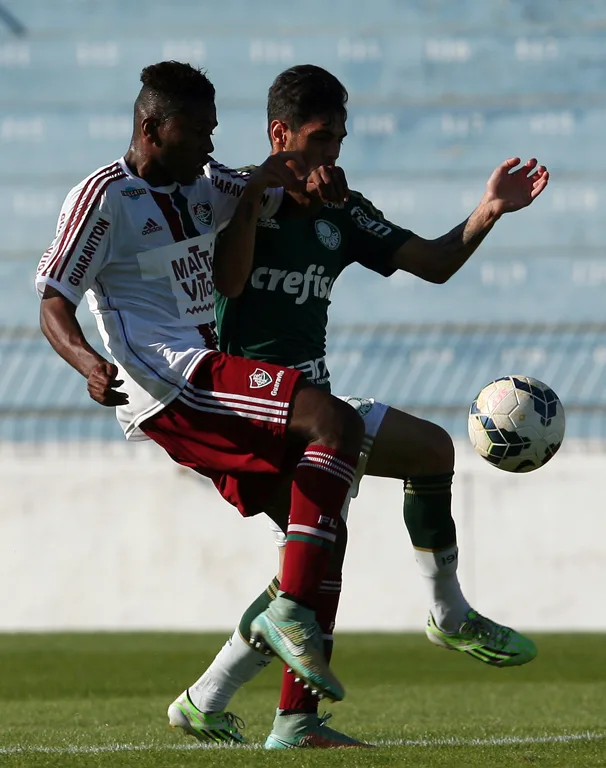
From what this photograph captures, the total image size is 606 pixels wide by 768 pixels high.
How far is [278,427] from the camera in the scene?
13.1ft

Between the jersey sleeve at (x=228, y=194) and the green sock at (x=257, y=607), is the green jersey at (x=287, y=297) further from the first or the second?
the green sock at (x=257, y=607)

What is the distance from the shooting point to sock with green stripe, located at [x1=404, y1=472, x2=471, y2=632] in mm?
4523

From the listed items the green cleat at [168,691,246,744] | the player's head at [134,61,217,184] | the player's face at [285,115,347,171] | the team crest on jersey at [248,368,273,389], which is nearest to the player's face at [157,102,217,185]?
the player's head at [134,61,217,184]

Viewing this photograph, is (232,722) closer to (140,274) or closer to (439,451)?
(439,451)

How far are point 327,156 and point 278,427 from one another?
1071 millimetres

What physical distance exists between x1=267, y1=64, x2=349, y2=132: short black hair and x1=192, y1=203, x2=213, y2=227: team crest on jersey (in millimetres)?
454

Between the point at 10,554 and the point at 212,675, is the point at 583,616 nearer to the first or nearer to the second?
the point at 10,554

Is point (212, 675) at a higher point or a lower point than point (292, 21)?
lower

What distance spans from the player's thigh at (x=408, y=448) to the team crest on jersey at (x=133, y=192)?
1024mm

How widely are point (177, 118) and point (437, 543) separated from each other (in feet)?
5.15

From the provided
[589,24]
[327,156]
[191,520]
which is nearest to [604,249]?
[589,24]

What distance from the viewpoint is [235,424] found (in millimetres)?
4039

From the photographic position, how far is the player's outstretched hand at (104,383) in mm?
3744

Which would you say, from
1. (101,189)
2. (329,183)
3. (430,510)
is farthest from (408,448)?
(101,189)
